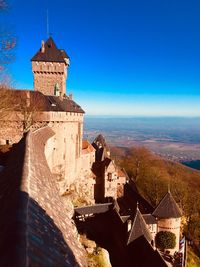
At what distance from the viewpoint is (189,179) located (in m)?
65.9

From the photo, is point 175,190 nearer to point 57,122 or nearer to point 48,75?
point 57,122

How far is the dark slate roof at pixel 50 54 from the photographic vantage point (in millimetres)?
36000

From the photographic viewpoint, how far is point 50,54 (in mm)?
36344

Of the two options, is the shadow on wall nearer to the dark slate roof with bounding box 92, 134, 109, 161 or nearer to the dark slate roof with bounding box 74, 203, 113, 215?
the dark slate roof with bounding box 74, 203, 113, 215

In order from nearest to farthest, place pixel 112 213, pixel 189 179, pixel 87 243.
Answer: pixel 87 243, pixel 112 213, pixel 189 179

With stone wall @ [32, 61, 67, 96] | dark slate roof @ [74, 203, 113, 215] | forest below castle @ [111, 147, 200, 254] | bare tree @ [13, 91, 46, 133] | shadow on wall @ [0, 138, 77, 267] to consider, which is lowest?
forest below castle @ [111, 147, 200, 254]

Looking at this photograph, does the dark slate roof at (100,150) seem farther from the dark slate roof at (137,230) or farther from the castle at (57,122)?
the dark slate roof at (137,230)

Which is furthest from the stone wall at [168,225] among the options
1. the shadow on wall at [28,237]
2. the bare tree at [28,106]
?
the shadow on wall at [28,237]

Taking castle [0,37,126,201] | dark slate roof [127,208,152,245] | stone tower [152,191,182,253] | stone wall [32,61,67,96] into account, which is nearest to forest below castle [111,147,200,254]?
stone tower [152,191,182,253]

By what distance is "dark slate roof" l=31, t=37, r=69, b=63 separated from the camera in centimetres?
3600

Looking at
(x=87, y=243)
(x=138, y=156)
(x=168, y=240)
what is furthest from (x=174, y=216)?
(x=138, y=156)

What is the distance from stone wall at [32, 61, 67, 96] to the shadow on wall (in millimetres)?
31542

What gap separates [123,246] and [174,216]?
8.40 metres

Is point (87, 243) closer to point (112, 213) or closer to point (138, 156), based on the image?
point (112, 213)
